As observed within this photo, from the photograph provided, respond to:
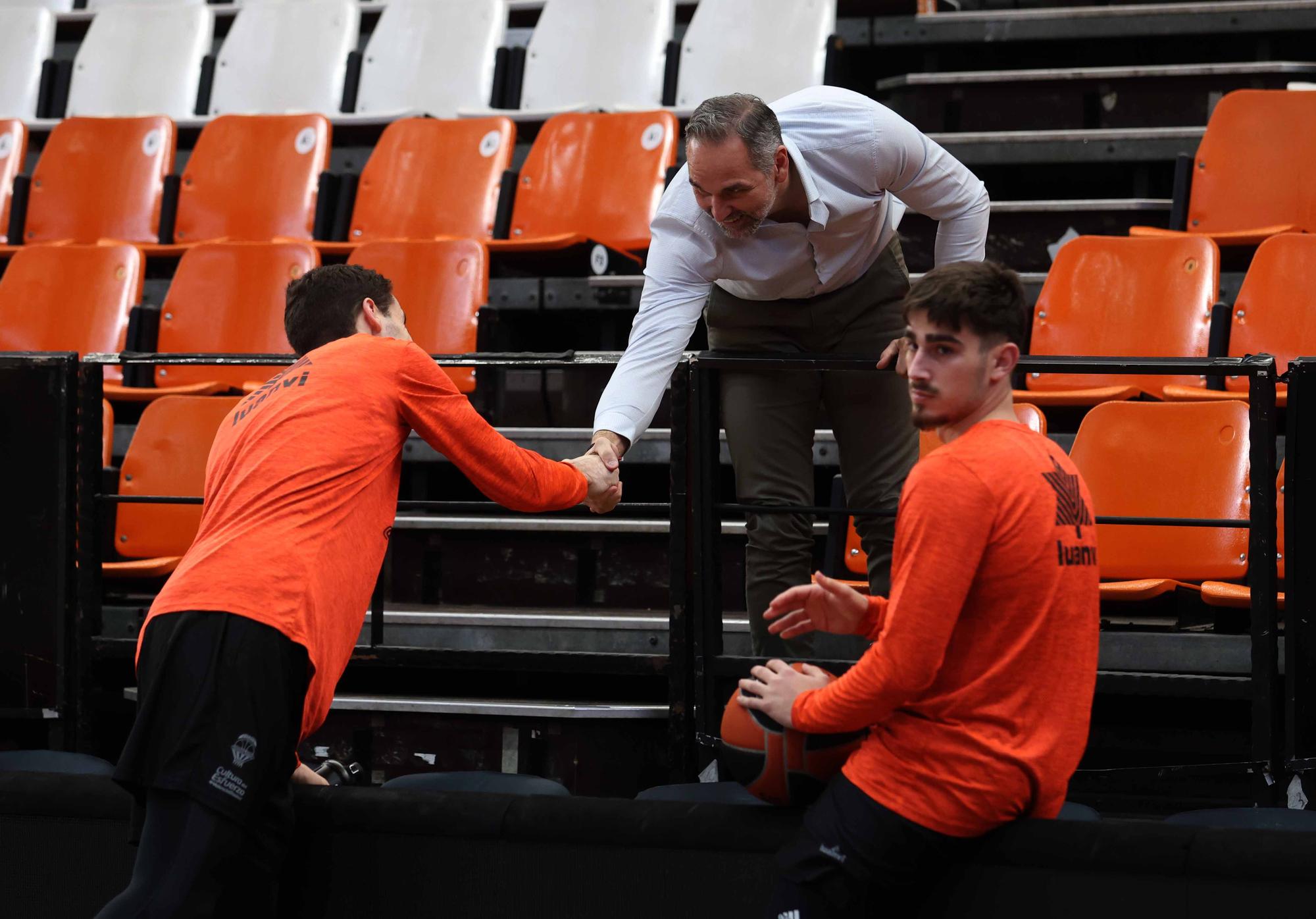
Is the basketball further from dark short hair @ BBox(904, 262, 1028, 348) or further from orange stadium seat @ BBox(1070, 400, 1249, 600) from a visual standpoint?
orange stadium seat @ BBox(1070, 400, 1249, 600)

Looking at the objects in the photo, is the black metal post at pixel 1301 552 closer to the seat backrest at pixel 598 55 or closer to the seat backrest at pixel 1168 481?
the seat backrest at pixel 1168 481

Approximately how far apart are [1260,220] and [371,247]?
274cm

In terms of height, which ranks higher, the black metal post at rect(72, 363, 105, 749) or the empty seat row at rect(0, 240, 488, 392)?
the empty seat row at rect(0, 240, 488, 392)

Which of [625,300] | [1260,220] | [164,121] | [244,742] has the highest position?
[164,121]

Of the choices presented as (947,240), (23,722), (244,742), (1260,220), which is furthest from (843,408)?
(1260,220)

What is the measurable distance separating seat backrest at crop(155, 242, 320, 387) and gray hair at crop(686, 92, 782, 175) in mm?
2338

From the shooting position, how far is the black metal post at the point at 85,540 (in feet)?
9.04

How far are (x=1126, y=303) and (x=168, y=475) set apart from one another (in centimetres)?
255

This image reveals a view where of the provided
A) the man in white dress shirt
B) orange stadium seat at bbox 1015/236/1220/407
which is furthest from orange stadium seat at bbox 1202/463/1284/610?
orange stadium seat at bbox 1015/236/1220/407

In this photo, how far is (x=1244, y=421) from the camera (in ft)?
9.50

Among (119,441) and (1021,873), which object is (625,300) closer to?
(119,441)

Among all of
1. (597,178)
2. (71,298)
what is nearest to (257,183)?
(71,298)

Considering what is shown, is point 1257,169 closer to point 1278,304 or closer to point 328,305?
point 1278,304

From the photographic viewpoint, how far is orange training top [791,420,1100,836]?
1.55 metres
